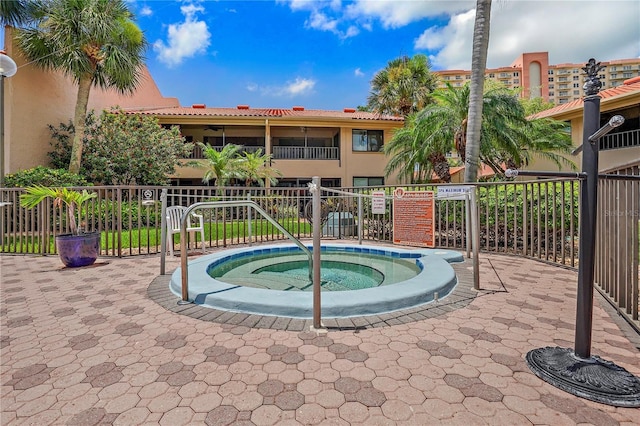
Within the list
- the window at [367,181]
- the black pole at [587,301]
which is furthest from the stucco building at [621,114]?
the black pole at [587,301]

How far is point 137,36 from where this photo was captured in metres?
13.2

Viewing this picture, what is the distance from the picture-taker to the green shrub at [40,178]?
1033 cm

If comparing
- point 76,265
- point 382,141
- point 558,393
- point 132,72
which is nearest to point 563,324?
point 558,393

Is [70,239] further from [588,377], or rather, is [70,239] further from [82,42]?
[82,42]

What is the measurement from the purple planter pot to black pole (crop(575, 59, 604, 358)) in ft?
23.3

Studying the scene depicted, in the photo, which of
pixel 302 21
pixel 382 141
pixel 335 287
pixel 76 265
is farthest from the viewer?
pixel 382 141

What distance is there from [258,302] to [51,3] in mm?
15182

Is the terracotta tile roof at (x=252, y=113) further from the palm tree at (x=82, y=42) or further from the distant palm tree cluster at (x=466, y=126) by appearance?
the palm tree at (x=82, y=42)

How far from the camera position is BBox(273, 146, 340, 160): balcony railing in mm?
20062

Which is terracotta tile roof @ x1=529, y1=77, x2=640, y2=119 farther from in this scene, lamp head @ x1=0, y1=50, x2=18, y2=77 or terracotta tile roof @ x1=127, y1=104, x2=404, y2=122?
lamp head @ x1=0, y1=50, x2=18, y2=77

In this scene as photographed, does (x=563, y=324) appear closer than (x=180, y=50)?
Yes

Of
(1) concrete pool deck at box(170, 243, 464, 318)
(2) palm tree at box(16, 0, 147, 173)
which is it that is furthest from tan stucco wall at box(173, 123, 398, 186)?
(1) concrete pool deck at box(170, 243, 464, 318)

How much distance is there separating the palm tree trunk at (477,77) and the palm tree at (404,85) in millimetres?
9857

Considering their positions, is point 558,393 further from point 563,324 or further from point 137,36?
point 137,36
